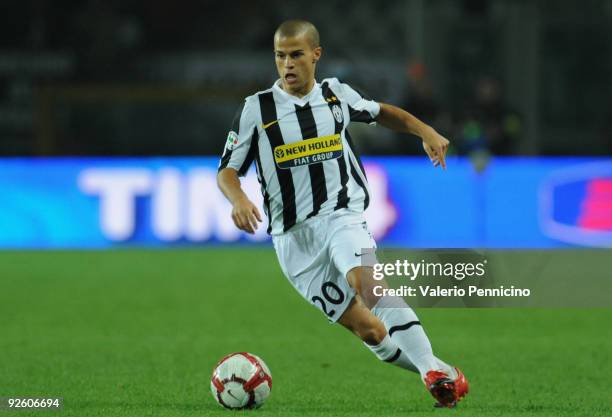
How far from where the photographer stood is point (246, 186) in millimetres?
13031

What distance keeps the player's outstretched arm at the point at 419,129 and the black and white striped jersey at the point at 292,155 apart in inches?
8.6

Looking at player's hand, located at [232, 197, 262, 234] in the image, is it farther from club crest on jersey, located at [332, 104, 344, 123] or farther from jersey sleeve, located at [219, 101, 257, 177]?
club crest on jersey, located at [332, 104, 344, 123]

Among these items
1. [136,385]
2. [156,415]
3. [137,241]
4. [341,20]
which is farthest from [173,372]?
[341,20]

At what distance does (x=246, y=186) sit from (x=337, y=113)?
7372 millimetres

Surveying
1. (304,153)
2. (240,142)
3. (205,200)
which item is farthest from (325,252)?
(205,200)

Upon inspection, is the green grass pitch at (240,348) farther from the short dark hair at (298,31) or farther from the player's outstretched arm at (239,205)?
the short dark hair at (298,31)

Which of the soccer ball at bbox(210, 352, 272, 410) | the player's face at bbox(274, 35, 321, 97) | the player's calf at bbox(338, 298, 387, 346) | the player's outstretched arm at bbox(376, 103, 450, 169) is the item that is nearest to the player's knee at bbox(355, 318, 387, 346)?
the player's calf at bbox(338, 298, 387, 346)

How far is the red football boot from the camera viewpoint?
5.24 m

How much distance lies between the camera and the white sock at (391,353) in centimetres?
556

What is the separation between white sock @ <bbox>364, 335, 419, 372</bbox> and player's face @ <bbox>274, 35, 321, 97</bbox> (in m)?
1.16

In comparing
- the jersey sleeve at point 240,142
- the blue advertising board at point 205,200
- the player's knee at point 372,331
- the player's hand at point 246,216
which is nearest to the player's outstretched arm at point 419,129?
the jersey sleeve at point 240,142

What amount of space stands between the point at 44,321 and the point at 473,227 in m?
5.83

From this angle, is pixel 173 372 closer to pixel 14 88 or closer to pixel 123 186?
pixel 123 186

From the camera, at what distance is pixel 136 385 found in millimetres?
6219
